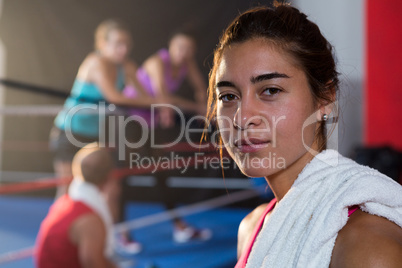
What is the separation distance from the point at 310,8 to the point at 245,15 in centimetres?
257

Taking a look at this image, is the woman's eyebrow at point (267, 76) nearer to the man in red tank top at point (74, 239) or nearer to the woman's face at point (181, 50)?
the man in red tank top at point (74, 239)

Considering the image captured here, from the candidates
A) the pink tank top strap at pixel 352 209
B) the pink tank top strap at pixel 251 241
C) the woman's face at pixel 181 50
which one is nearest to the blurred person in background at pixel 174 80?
the woman's face at pixel 181 50

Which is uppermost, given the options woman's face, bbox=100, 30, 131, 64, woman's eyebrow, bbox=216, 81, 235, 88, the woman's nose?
woman's face, bbox=100, 30, 131, 64

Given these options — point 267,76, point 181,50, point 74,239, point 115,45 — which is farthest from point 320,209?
point 181,50

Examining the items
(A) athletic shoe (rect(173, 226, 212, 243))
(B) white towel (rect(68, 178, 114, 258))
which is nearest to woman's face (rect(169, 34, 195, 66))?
(A) athletic shoe (rect(173, 226, 212, 243))

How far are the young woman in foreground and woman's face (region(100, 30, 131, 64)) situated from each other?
5.48 ft

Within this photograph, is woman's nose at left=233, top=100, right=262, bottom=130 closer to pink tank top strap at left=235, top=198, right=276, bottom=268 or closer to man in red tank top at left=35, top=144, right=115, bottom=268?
pink tank top strap at left=235, top=198, right=276, bottom=268

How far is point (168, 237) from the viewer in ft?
9.36

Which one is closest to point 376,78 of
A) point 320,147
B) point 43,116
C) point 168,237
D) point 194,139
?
point 194,139

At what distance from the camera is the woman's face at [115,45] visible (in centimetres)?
246

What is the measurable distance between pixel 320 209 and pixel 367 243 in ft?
0.35

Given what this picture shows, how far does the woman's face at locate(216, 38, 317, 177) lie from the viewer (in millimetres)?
778

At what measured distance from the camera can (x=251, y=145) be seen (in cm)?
79

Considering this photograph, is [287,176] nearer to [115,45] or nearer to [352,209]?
[352,209]
